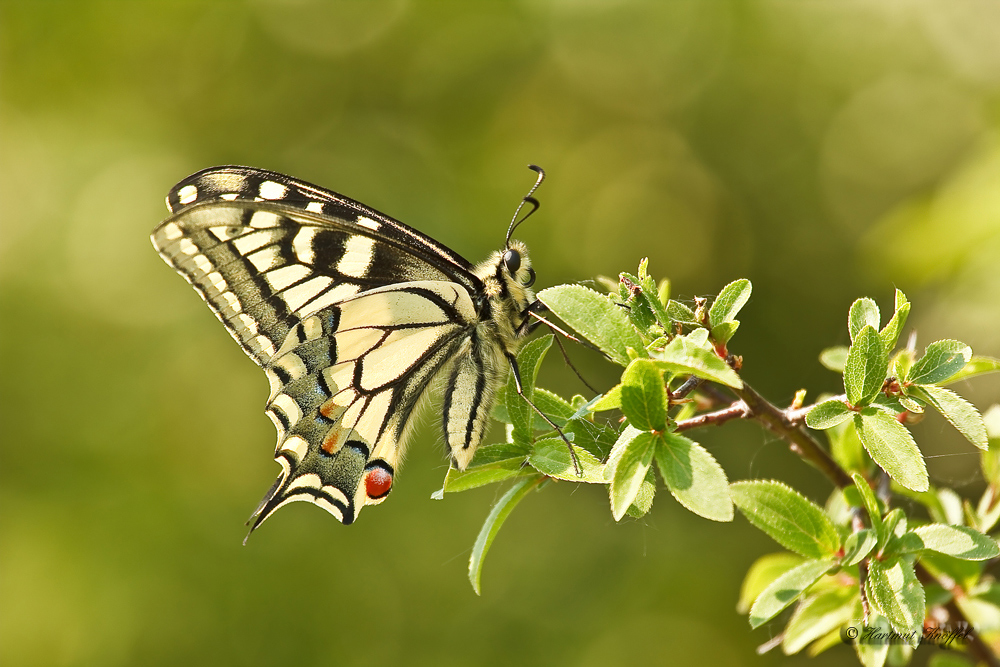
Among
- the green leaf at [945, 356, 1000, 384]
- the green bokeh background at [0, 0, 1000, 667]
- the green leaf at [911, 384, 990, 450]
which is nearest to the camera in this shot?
the green leaf at [911, 384, 990, 450]

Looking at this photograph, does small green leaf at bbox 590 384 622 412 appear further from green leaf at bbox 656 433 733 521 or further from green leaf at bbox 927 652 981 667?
green leaf at bbox 927 652 981 667

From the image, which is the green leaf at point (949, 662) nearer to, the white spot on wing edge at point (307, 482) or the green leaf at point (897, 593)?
the green leaf at point (897, 593)

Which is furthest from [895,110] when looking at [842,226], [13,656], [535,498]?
[13,656]

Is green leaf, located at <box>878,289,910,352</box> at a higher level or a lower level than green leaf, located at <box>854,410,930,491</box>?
higher

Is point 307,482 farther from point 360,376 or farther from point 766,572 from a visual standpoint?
point 766,572

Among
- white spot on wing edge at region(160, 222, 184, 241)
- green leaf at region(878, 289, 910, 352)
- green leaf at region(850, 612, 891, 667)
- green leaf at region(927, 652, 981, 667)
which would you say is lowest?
green leaf at region(927, 652, 981, 667)

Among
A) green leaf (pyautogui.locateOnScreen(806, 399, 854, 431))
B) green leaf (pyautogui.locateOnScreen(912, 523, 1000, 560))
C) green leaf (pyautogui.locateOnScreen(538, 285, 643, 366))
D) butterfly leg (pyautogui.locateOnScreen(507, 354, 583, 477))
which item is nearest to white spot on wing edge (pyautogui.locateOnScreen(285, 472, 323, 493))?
butterfly leg (pyautogui.locateOnScreen(507, 354, 583, 477))

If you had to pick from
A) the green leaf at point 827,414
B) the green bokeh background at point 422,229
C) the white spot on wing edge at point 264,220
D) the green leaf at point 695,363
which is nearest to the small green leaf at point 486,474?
the green leaf at point 695,363
